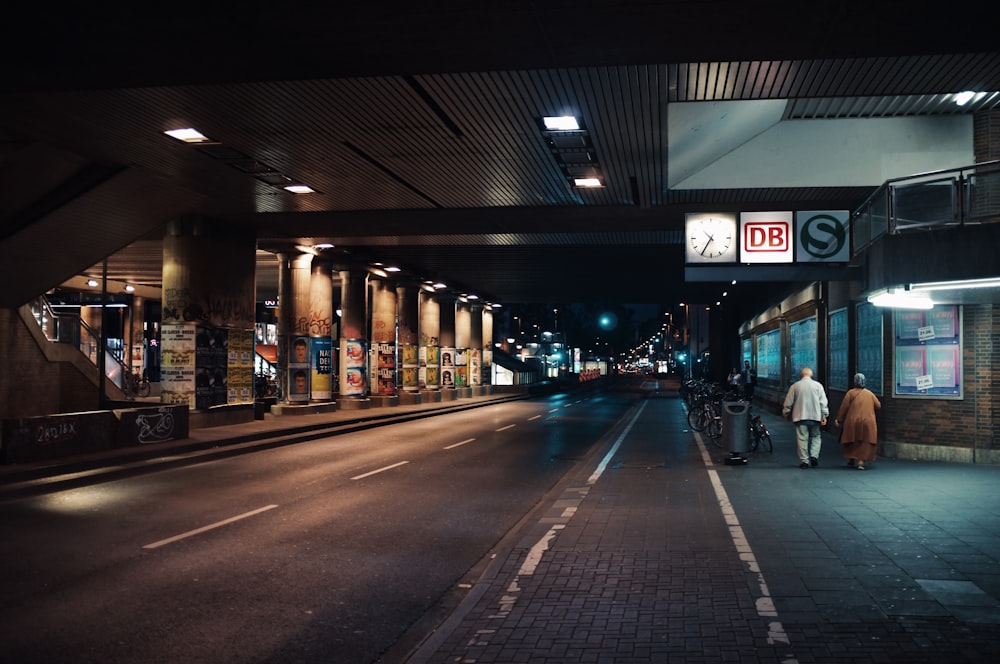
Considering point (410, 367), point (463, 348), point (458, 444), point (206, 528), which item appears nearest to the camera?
point (206, 528)

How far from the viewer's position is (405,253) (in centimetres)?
3431

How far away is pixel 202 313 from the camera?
23.3 m

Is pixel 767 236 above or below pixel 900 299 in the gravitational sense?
above

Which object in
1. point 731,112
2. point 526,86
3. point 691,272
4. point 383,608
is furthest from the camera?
point 691,272

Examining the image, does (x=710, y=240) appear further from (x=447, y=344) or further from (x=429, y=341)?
(x=447, y=344)

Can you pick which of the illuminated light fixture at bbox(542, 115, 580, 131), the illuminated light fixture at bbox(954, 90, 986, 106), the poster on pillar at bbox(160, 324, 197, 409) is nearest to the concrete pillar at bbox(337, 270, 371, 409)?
the poster on pillar at bbox(160, 324, 197, 409)

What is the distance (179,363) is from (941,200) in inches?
744

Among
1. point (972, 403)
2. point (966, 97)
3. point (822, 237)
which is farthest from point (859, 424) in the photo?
point (966, 97)

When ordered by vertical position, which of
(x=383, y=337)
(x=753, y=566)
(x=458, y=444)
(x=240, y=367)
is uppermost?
(x=383, y=337)

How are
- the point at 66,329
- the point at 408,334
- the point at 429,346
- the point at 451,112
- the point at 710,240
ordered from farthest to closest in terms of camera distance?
the point at 429,346 → the point at 408,334 → the point at 66,329 → the point at 710,240 → the point at 451,112

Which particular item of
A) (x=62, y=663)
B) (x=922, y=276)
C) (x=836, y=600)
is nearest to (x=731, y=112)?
(x=922, y=276)

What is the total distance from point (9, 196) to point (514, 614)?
1734 cm

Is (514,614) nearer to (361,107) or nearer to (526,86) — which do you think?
(526,86)

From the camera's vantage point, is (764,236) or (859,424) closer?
(859,424)
